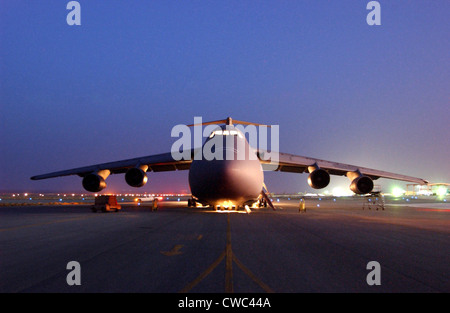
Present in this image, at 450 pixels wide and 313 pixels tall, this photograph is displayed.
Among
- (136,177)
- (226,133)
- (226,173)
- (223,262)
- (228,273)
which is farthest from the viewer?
(136,177)

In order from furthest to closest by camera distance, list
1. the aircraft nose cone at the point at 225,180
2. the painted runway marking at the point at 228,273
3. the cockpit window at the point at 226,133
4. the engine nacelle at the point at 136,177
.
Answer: the engine nacelle at the point at 136,177
the cockpit window at the point at 226,133
the aircraft nose cone at the point at 225,180
the painted runway marking at the point at 228,273

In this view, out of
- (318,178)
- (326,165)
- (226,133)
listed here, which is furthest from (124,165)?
(326,165)

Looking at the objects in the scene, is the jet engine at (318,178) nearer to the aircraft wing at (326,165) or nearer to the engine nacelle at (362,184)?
the aircraft wing at (326,165)

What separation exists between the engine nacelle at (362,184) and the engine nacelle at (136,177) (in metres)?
14.9

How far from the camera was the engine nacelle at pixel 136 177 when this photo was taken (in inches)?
1030

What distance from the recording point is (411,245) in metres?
10.2

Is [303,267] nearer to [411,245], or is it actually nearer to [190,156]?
[411,245]

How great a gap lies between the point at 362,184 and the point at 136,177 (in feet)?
52.4

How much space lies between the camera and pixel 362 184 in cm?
2672

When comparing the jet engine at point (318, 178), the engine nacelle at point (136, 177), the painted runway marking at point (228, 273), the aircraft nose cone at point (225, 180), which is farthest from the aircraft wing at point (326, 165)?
the painted runway marking at point (228, 273)

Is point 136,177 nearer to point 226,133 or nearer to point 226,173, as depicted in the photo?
point 226,133

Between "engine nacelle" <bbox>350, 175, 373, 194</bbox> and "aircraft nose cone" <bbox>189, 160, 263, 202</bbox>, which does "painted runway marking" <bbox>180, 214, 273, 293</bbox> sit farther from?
"engine nacelle" <bbox>350, 175, 373, 194</bbox>

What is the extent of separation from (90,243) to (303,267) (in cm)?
602

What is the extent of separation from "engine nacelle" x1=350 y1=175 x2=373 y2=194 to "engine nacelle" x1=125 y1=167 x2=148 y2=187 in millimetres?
14872
